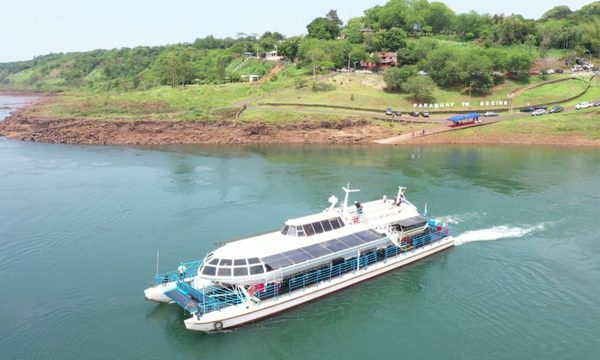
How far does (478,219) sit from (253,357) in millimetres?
29396

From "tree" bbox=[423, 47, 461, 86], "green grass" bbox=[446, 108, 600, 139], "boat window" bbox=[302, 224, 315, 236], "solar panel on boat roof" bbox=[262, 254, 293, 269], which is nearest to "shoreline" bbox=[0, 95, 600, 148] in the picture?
"green grass" bbox=[446, 108, 600, 139]

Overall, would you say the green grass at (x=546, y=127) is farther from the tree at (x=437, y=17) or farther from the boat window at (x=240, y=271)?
the tree at (x=437, y=17)

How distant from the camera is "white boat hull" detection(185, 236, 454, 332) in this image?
2866 cm

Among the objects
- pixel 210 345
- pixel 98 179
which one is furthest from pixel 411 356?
pixel 98 179

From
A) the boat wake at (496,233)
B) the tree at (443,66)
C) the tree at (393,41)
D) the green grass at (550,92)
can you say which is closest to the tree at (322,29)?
the tree at (393,41)

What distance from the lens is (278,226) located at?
151ft

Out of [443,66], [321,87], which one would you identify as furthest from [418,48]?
[321,87]

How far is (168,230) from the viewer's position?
149 ft

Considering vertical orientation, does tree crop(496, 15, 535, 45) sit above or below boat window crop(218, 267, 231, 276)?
above

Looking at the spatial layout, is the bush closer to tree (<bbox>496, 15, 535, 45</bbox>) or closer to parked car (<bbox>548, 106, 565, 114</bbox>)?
parked car (<bbox>548, 106, 565, 114</bbox>)

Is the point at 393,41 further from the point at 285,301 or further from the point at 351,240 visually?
the point at 285,301

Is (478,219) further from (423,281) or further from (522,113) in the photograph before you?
(522,113)

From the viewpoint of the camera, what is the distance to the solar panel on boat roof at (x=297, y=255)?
1259 inches

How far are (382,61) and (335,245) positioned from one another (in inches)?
4250
